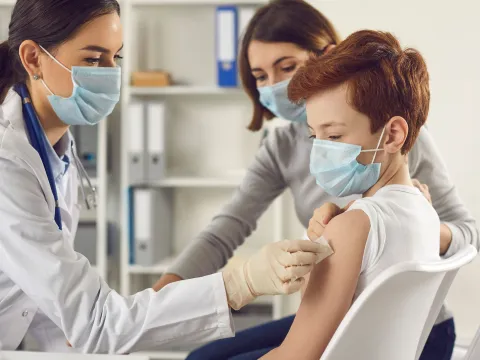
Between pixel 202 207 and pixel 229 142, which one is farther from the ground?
pixel 229 142

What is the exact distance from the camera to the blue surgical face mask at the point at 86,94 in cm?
146

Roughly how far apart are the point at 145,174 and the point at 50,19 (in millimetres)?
1610

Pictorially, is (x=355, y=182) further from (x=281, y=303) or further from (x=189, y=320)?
(x=281, y=303)

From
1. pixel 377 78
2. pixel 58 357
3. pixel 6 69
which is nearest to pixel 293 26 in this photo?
pixel 377 78

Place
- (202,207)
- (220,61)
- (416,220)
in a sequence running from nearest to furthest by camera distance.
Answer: (416,220)
(220,61)
(202,207)

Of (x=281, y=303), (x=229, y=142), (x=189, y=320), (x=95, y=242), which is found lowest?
(x=281, y=303)

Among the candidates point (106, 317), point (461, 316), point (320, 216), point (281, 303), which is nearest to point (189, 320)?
point (106, 317)

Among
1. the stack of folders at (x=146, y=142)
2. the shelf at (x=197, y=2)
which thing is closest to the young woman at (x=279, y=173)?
the stack of folders at (x=146, y=142)

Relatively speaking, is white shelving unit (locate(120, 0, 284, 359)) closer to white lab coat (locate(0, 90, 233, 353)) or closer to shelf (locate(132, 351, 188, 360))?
shelf (locate(132, 351, 188, 360))

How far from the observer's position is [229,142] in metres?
3.30

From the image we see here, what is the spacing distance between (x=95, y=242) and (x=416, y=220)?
85.1 inches

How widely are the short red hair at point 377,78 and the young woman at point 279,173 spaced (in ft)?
1.08

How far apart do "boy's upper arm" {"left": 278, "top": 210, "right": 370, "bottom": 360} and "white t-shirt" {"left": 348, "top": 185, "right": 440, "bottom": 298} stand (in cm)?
2

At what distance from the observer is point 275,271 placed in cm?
108
